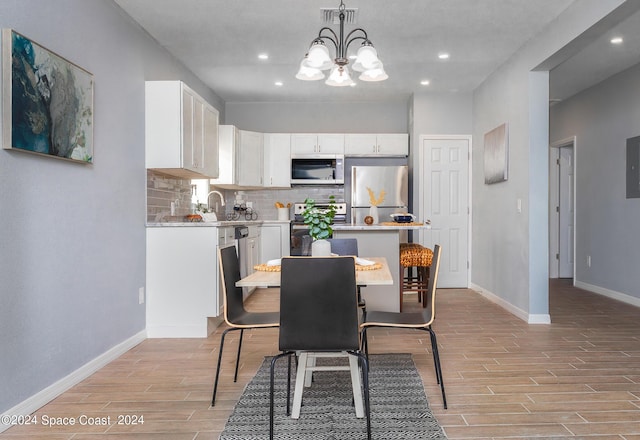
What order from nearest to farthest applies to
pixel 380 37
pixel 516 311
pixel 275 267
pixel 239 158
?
pixel 275 267, pixel 380 37, pixel 516 311, pixel 239 158

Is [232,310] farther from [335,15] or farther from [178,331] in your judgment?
[335,15]

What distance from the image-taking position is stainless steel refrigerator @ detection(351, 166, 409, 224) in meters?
6.06

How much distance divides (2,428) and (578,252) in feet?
20.7

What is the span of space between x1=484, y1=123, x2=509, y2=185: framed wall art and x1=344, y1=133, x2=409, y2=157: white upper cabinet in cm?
119

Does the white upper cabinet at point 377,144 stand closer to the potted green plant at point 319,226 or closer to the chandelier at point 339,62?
the chandelier at point 339,62

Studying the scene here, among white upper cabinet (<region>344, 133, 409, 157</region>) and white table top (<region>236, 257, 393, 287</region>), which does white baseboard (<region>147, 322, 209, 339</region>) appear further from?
white upper cabinet (<region>344, 133, 409, 157</region>)

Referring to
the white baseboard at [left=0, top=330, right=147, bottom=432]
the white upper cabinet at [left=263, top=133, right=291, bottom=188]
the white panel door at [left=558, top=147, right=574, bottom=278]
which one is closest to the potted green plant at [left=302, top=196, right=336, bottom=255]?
the white baseboard at [left=0, top=330, right=147, bottom=432]

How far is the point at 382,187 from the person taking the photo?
6098 millimetres

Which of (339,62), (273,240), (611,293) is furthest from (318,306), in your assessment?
(611,293)

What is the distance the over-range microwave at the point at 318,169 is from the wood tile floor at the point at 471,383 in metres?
2.74

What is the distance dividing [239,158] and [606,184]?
14.5 ft

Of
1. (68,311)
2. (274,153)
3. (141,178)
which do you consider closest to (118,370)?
(68,311)

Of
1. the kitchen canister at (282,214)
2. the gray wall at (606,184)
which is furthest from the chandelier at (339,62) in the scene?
the gray wall at (606,184)

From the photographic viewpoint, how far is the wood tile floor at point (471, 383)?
2.16 meters
